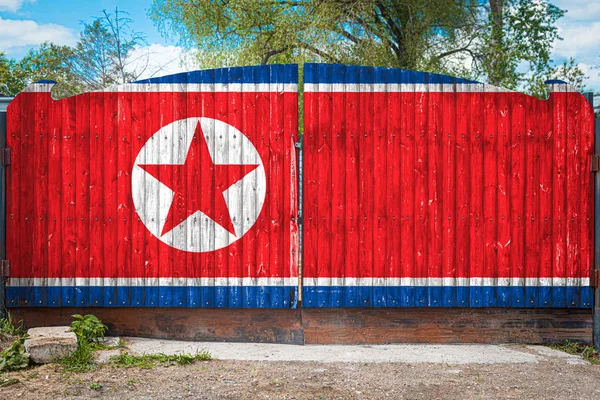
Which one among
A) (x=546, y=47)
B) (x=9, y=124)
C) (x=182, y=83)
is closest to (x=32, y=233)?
(x=9, y=124)

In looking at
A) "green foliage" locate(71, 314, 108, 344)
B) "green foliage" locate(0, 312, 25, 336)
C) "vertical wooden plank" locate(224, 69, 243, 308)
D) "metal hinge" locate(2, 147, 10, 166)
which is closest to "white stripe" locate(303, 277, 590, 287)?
"vertical wooden plank" locate(224, 69, 243, 308)

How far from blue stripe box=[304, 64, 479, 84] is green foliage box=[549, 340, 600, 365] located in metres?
2.84

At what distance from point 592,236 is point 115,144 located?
4.87 meters

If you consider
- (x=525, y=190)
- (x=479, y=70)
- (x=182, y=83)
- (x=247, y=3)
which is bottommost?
(x=525, y=190)

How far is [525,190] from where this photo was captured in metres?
6.46

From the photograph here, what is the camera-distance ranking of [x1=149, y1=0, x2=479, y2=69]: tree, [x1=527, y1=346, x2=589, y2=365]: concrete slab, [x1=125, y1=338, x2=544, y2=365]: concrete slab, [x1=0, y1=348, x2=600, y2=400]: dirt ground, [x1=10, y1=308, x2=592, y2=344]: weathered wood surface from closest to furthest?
[x1=0, y1=348, x2=600, y2=400]: dirt ground
[x1=125, y1=338, x2=544, y2=365]: concrete slab
[x1=527, y1=346, x2=589, y2=365]: concrete slab
[x1=10, y1=308, x2=592, y2=344]: weathered wood surface
[x1=149, y1=0, x2=479, y2=69]: tree

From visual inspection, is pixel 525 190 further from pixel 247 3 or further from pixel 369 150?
pixel 247 3

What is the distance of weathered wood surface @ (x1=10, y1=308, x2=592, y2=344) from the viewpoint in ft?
21.4

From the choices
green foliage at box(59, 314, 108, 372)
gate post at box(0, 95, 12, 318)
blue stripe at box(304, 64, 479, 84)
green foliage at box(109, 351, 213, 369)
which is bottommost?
green foliage at box(109, 351, 213, 369)

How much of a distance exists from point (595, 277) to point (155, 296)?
4.40 meters

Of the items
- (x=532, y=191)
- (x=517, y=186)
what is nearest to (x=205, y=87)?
(x=517, y=186)

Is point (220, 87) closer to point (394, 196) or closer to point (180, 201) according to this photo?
point (180, 201)

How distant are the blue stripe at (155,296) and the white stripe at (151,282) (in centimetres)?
3

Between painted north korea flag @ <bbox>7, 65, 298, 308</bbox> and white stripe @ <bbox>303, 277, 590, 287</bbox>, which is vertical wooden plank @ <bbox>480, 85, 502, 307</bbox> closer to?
white stripe @ <bbox>303, 277, 590, 287</bbox>
